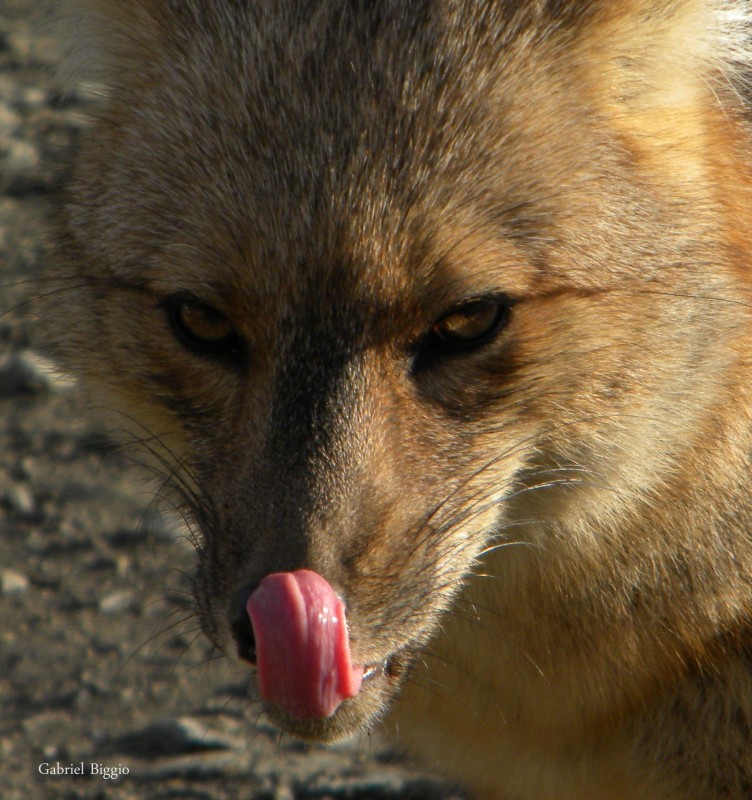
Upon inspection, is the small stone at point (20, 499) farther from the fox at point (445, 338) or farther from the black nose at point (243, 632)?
the black nose at point (243, 632)

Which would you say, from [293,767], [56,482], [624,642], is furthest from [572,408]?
[56,482]

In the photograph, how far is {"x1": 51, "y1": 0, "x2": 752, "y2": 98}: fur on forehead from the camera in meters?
3.44

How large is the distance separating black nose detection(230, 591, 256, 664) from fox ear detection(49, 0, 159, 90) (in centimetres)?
166

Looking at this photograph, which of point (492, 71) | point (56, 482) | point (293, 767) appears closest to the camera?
point (492, 71)

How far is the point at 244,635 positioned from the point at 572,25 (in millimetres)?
1775

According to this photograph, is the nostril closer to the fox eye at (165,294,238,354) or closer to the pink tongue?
the pink tongue

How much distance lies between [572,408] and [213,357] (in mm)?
927

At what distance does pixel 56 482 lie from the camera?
6.22 m

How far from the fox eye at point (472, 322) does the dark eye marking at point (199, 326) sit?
52 cm

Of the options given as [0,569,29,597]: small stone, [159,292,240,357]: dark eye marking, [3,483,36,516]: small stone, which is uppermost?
[159,292,240,357]: dark eye marking

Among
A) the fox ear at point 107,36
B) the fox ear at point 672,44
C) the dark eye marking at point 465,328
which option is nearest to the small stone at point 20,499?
the fox ear at point 107,36

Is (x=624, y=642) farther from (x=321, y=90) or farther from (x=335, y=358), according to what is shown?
(x=321, y=90)

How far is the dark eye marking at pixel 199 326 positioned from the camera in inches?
130

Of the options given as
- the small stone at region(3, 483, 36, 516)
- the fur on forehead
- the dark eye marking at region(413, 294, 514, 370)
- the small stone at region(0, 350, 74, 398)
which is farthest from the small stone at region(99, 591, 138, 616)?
the dark eye marking at region(413, 294, 514, 370)
